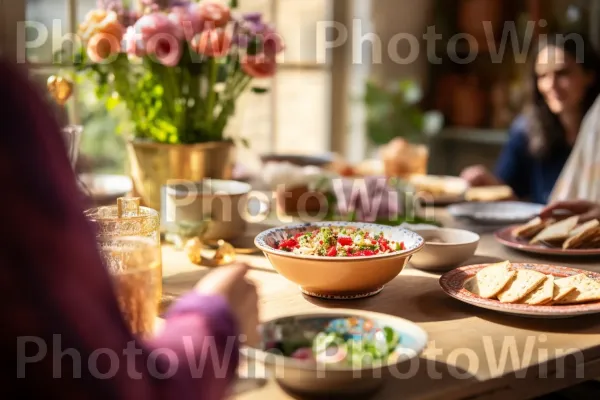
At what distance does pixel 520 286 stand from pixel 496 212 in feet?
2.89

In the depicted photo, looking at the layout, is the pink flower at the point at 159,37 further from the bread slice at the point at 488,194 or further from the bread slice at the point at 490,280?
the bread slice at the point at 488,194

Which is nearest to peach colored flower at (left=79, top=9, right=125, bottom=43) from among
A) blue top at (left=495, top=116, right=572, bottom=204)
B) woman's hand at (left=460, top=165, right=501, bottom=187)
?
woman's hand at (left=460, top=165, right=501, bottom=187)

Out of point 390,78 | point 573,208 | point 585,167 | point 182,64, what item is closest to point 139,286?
point 182,64

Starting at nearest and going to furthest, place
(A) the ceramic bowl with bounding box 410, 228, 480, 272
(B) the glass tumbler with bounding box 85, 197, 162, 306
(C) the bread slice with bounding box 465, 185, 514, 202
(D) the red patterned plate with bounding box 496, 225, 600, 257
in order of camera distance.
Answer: (B) the glass tumbler with bounding box 85, 197, 162, 306 < (A) the ceramic bowl with bounding box 410, 228, 480, 272 < (D) the red patterned plate with bounding box 496, 225, 600, 257 < (C) the bread slice with bounding box 465, 185, 514, 202

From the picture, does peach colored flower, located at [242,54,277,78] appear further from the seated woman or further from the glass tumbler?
the seated woman

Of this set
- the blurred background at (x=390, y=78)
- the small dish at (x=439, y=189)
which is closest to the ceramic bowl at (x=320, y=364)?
the small dish at (x=439, y=189)

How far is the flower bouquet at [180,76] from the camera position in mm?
1675

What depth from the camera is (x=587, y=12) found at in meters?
3.72

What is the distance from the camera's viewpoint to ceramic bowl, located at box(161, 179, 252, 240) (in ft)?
5.27

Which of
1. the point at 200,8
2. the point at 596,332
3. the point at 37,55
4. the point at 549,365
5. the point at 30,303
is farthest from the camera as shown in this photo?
the point at 37,55

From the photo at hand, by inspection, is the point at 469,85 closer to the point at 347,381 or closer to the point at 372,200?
the point at 372,200

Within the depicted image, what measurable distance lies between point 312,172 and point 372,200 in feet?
0.81

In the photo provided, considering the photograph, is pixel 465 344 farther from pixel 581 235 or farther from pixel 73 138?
pixel 73 138

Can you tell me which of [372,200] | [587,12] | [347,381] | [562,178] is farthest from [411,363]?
[587,12]
